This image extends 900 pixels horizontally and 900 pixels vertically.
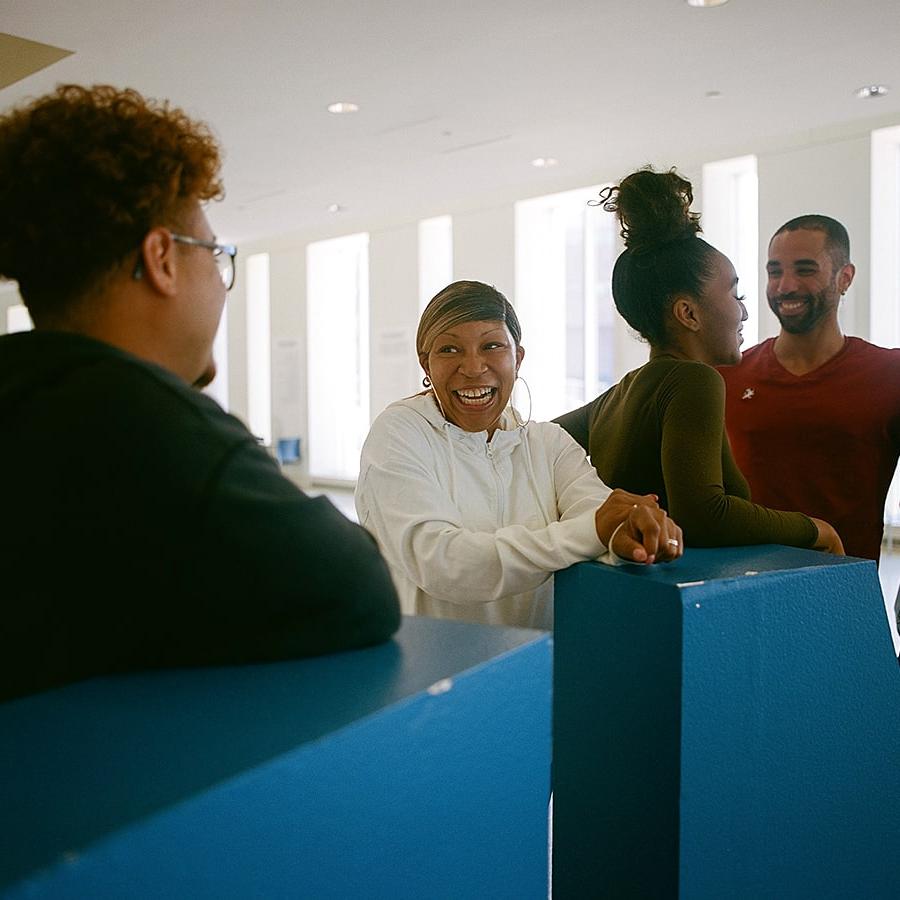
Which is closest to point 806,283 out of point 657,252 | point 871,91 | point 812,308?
point 812,308

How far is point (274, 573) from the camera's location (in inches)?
35.0

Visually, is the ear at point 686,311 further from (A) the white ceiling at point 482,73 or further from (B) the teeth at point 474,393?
(A) the white ceiling at point 482,73

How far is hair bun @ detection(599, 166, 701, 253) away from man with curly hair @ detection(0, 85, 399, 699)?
4.06ft

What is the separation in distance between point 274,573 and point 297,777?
20 cm

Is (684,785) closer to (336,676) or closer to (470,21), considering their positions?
(336,676)

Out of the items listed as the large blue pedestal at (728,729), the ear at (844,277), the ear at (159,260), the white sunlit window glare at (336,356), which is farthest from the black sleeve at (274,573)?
the white sunlit window glare at (336,356)

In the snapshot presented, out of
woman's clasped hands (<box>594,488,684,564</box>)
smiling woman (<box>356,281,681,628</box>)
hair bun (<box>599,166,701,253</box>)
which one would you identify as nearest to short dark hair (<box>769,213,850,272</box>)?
hair bun (<box>599,166,701,253</box>)

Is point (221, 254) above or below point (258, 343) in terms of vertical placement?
below

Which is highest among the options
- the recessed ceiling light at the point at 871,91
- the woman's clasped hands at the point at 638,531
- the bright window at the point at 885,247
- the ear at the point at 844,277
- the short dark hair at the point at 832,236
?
the recessed ceiling light at the point at 871,91

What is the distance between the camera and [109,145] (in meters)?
1.01

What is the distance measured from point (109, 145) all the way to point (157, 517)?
419 millimetres

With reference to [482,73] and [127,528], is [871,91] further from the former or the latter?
[127,528]

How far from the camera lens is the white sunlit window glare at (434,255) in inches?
406

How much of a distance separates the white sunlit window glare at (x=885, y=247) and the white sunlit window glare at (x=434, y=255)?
14.9 feet
